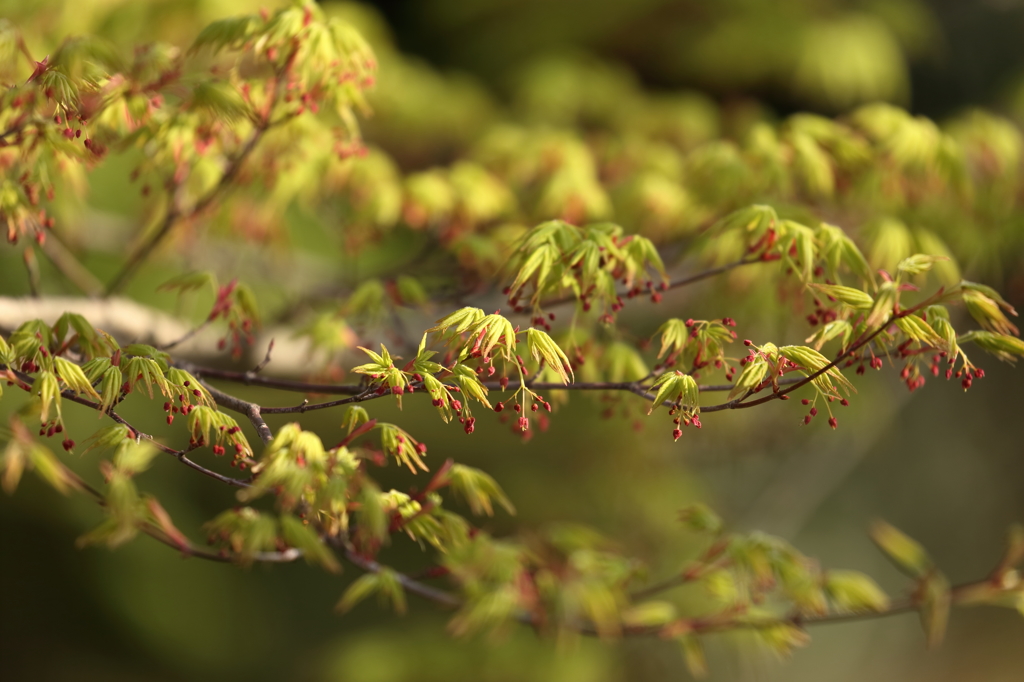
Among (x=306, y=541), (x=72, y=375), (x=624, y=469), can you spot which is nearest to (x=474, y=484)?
(x=306, y=541)

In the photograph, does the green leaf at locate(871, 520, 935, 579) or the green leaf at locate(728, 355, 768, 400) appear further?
the green leaf at locate(871, 520, 935, 579)

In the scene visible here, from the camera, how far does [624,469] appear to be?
4324mm

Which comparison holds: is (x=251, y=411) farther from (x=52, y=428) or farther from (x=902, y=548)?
(x=902, y=548)

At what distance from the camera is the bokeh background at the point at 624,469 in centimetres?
375

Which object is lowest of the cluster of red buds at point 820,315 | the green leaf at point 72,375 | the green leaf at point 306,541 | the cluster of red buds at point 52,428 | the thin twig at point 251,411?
the green leaf at point 306,541

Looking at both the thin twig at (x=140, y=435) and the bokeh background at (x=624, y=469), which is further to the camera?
the bokeh background at (x=624, y=469)

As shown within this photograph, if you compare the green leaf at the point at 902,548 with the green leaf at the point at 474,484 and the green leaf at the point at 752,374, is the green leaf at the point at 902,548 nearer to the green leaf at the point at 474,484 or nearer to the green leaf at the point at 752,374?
the green leaf at the point at 752,374

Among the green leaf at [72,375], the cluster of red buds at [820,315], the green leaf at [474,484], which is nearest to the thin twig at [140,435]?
the green leaf at [72,375]

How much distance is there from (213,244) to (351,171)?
3.03 ft

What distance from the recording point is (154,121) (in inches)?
66.8

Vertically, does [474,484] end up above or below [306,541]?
below

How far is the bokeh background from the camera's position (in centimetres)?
375

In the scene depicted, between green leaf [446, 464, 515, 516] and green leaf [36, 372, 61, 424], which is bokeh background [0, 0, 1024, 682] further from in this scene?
green leaf [36, 372, 61, 424]

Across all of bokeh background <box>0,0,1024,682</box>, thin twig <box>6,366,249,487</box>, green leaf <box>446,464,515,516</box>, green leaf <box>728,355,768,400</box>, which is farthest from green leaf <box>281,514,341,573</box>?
bokeh background <box>0,0,1024,682</box>
